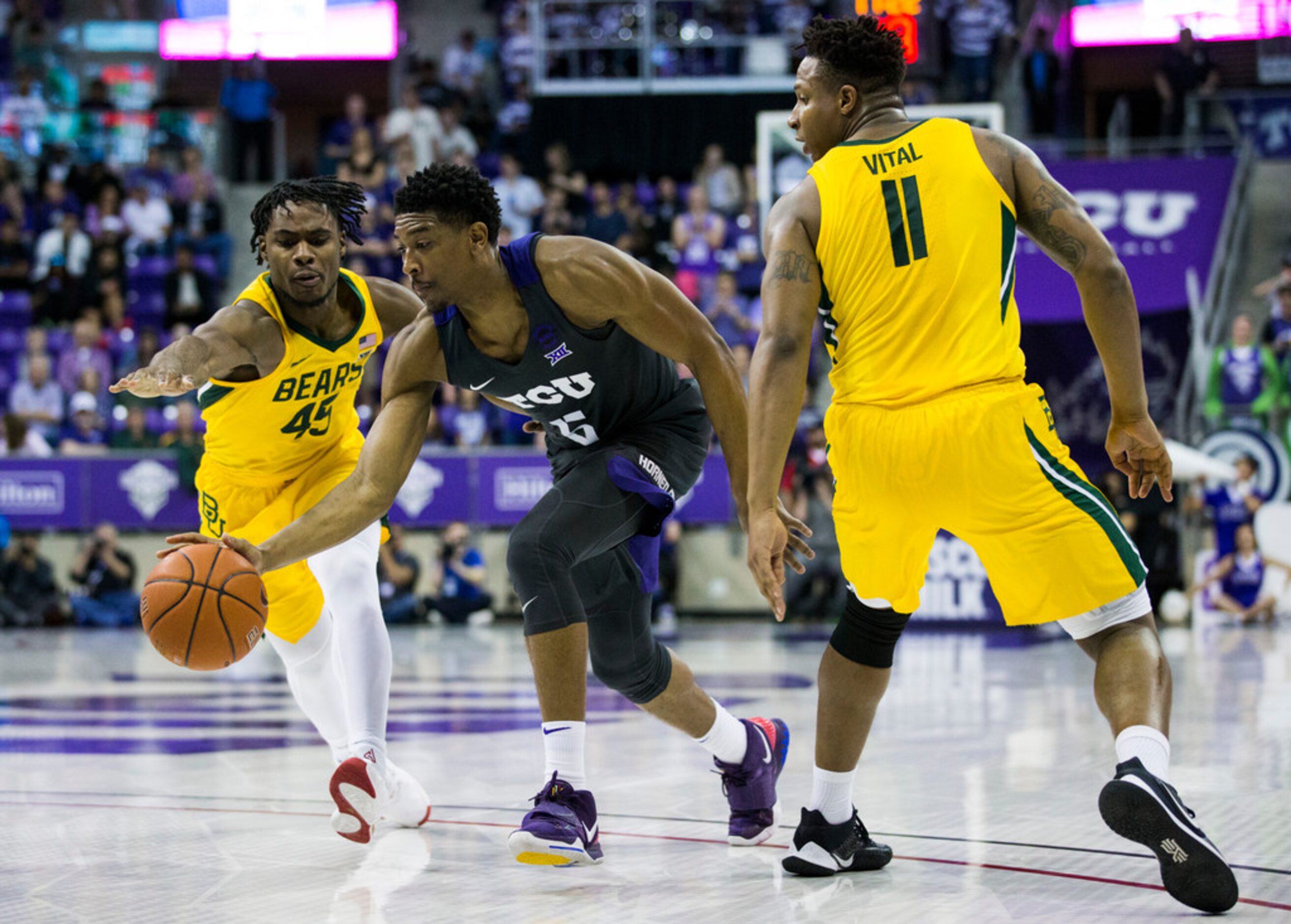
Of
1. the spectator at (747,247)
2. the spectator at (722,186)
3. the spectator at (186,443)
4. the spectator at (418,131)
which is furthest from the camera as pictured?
the spectator at (418,131)

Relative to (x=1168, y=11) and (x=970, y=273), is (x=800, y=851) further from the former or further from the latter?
(x=1168, y=11)

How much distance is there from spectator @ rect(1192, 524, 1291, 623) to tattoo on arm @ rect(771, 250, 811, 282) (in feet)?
33.1

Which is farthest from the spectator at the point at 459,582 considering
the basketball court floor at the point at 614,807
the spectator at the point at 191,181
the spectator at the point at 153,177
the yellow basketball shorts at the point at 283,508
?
the yellow basketball shorts at the point at 283,508

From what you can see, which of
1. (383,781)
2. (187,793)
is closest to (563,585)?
(383,781)

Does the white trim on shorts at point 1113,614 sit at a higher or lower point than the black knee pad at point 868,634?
higher

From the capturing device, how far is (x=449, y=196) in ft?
13.1

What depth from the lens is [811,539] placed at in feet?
43.5

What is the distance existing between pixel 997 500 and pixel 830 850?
1.06 m

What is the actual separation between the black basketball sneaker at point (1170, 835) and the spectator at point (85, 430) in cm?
1236

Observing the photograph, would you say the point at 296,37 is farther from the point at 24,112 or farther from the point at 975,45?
the point at 975,45

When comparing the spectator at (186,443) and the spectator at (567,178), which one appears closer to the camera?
the spectator at (186,443)

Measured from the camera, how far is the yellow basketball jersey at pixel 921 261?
3.47m

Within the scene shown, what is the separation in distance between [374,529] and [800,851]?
1.79 meters

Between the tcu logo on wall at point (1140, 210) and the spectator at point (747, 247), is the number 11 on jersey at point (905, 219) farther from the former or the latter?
the spectator at point (747, 247)
